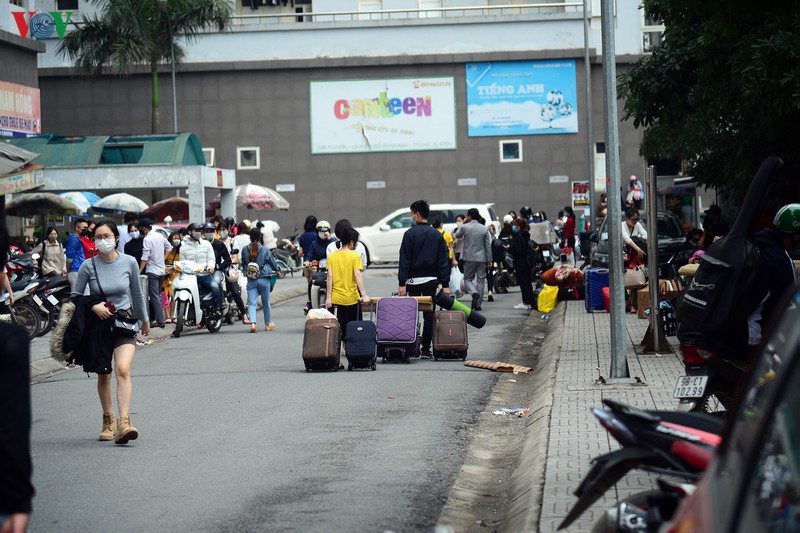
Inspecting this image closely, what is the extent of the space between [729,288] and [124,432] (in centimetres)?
481

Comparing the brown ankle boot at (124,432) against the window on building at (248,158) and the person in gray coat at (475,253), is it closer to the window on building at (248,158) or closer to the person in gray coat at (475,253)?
the person in gray coat at (475,253)

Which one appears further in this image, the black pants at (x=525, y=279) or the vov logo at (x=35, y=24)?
the vov logo at (x=35, y=24)

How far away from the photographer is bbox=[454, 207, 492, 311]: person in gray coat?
2317 cm

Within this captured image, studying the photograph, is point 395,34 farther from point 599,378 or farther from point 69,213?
point 599,378

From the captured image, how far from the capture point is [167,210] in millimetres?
42406

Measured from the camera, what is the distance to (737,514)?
10.0 feet

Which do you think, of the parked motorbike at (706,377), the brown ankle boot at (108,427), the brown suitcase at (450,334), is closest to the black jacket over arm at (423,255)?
the brown suitcase at (450,334)

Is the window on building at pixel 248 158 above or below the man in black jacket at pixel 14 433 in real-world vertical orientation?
above

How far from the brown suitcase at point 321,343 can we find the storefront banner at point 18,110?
1406 centimetres

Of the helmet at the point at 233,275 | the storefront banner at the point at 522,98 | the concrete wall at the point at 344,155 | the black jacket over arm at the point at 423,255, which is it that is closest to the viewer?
the black jacket over arm at the point at 423,255

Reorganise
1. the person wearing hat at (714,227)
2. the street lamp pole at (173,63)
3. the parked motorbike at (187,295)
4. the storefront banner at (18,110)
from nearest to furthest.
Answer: the person wearing hat at (714,227)
the parked motorbike at (187,295)
the storefront banner at (18,110)
the street lamp pole at (173,63)

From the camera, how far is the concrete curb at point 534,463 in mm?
7043

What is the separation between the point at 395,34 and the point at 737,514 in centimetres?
5146

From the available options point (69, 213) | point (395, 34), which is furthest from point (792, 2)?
point (395, 34)
